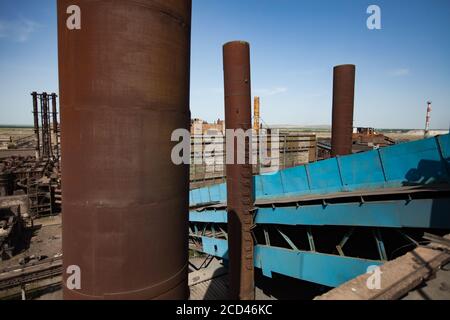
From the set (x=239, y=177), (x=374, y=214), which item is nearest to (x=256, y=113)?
(x=239, y=177)

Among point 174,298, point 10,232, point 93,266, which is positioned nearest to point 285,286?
point 174,298

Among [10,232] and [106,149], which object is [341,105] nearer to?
[106,149]

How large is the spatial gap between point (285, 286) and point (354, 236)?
4.06m

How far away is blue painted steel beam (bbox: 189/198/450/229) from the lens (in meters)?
5.14

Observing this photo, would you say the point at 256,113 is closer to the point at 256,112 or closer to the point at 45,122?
the point at 256,112

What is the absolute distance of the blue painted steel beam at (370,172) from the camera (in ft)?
20.2

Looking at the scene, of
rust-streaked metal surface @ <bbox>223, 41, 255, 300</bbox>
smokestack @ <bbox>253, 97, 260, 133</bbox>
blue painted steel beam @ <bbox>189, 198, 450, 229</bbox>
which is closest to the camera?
blue painted steel beam @ <bbox>189, 198, 450, 229</bbox>

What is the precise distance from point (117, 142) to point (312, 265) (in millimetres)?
6765

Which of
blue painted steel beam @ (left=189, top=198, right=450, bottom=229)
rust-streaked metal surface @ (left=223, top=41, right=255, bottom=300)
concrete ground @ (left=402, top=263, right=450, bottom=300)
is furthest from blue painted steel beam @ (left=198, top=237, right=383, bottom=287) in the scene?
concrete ground @ (left=402, top=263, right=450, bottom=300)

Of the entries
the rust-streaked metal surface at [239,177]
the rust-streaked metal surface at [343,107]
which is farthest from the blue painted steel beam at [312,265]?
the rust-streaked metal surface at [343,107]

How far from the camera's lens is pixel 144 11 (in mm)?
2426

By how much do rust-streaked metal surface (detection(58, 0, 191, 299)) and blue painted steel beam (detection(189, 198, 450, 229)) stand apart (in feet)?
17.0

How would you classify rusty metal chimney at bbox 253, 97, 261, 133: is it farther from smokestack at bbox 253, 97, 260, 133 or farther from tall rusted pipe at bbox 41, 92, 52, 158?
tall rusted pipe at bbox 41, 92, 52, 158

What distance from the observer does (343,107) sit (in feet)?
39.0
